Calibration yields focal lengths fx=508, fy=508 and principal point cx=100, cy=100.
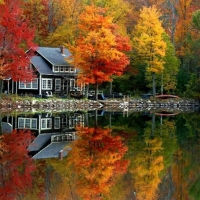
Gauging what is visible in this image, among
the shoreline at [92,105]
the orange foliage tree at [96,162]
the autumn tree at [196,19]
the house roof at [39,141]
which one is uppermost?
the autumn tree at [196,19]

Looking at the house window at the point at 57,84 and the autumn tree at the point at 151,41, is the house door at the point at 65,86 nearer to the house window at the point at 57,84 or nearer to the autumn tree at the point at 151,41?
the house window at the point at 57,84

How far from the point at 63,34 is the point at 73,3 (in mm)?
5346

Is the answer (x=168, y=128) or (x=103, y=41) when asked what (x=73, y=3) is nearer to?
(x=103, y=41)

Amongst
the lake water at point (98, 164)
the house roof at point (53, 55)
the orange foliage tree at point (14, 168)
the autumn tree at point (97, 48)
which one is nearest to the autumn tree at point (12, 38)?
the autumn tree at point (97, 48)

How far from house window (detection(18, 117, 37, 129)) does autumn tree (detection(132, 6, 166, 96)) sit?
19674mm

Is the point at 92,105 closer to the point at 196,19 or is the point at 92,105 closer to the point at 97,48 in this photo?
the point at 97,48

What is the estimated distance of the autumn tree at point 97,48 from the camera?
137 feet

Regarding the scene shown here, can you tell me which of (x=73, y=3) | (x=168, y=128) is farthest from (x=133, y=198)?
(x=73, y=3)

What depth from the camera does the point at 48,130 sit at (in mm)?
26344

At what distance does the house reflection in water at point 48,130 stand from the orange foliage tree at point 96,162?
64 cm

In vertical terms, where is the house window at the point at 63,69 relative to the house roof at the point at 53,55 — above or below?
below

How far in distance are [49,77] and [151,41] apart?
10.1 metres

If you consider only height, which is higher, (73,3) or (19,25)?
(73,3)

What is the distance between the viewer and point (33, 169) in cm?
1427
